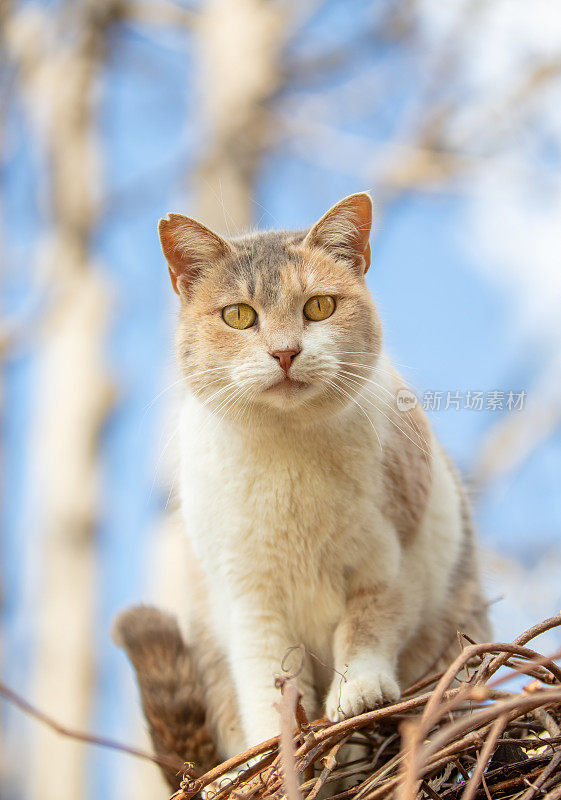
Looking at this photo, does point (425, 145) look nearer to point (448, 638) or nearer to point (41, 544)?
point (41, 544)

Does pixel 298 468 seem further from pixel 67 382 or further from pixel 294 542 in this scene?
pixel 67 382

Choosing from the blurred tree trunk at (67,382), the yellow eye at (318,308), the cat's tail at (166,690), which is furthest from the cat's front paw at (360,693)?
the blurred tree trunk at (67,382)

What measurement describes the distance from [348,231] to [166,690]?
115 centimetres

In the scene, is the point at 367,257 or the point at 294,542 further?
the point at 367,257

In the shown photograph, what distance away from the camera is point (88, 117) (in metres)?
5.83

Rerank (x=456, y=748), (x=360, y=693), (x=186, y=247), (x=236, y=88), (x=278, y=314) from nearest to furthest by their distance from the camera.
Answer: (x=456, y=748)
(x=360, y=693)
(x=278, y=314)
(x=186, y=247)
(x=236, y=88)

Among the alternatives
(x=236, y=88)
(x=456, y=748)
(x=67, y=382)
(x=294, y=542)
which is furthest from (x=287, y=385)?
(x=236, y=88)

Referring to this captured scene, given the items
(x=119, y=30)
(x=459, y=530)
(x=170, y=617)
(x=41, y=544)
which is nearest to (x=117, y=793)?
(x=41, y=544)

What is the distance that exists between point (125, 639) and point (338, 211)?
1.10 metres

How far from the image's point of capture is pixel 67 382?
534cm

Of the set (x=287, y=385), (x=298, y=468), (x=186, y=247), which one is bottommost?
(x=298, y=468)

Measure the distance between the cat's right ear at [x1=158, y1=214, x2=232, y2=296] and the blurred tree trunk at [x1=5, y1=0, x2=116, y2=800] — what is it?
338 cm

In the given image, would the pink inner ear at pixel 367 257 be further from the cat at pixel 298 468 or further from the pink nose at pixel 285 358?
the pink nose at pixel 285 358

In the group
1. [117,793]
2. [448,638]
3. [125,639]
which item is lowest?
[117,793]
